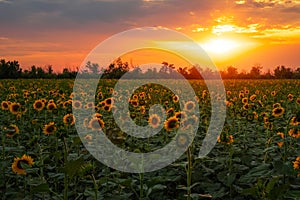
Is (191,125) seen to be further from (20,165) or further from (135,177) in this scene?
(20,165)

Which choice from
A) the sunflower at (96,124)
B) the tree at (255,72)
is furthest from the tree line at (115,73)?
the sunflower at (96,124)

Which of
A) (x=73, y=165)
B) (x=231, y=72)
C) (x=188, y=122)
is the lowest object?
(x=73, y=165)

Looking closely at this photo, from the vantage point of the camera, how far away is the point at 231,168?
4035 millimetres

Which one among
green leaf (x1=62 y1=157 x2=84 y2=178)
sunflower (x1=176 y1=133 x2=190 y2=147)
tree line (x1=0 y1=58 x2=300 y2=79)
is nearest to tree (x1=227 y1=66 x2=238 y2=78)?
tree line (x1=0 y1=58 x2=300 y2=79)

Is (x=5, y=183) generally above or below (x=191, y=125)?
below

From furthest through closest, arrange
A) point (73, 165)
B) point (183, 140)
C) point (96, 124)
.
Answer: point (96, 124), point (183, 140), point (73, 165)

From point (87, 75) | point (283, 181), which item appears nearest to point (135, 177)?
point (283, 181)

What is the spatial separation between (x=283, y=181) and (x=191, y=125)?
3.34ft

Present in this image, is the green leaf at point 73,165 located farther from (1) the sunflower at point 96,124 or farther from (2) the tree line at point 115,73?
(2) the tree line at point 115,73

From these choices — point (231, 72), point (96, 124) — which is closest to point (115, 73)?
point (231, 72)

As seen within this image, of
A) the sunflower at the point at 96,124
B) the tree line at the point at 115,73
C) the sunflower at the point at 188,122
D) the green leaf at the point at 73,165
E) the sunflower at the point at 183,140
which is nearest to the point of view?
the green leaf at the point at 73,165

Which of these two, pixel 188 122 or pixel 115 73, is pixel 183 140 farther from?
pixel 115 73

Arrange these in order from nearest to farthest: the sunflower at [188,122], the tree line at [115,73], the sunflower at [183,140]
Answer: the sunflower at [183,140] → the sunflower at [188,122] → the tree line at [115,73]

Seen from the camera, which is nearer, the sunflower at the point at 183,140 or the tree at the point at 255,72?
the sunflower at the point at 183,140
